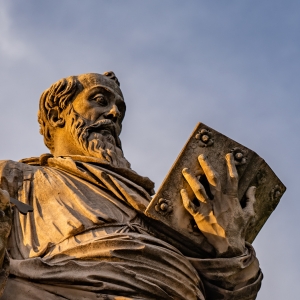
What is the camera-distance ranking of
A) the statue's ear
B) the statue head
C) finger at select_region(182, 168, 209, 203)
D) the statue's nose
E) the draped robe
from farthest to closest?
1. the statue's ear
2. the statue's nose
3. the statue head
4. finger at select_region(182, 168, 209, 203)
5. the draped robe

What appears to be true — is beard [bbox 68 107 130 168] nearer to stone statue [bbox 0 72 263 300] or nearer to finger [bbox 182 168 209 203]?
stone statue [bbox 0 72 263 300]

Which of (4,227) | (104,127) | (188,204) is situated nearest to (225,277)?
(188,204)

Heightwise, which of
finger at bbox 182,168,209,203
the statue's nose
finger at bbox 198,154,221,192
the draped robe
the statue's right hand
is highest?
the statue's nose

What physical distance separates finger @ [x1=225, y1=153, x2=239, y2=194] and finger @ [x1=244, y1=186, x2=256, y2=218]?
0.22m

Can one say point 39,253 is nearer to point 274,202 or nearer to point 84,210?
point 84,210

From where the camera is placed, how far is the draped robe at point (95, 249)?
9.43 meters

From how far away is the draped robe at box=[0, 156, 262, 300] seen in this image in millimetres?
9430

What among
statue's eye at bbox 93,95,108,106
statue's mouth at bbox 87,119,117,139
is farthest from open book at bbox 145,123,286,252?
statue's eye at bbox 93,95,108,106

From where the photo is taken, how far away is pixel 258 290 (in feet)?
34.9

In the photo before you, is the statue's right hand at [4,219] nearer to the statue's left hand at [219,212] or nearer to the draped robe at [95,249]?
the draped robe at [95,249]

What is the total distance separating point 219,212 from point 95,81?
10.1ft

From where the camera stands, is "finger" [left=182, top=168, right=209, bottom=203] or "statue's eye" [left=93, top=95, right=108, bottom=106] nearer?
"finger" [left=182, top=168, right=209, bottom=203]

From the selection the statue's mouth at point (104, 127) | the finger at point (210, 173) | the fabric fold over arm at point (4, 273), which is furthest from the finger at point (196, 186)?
the fabric fold over arm at point (4, 273)

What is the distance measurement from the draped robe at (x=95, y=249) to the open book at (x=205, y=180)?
0.21 meters
